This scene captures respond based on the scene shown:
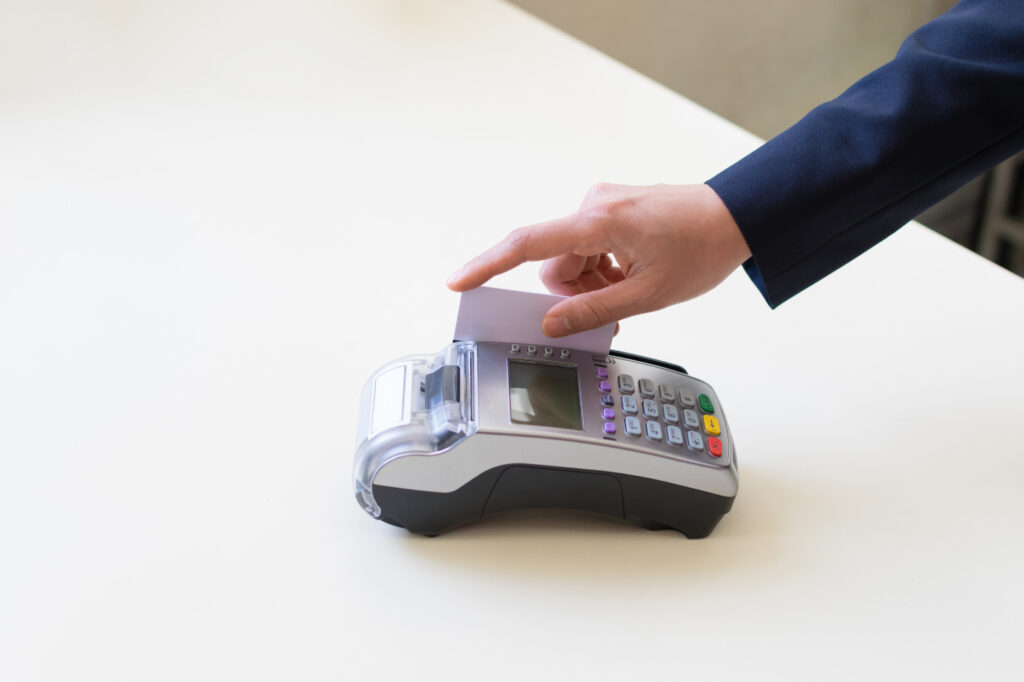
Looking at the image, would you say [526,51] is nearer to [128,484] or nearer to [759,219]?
[759,219]

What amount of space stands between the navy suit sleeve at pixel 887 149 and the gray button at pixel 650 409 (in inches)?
4.5

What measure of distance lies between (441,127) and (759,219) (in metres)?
0.48

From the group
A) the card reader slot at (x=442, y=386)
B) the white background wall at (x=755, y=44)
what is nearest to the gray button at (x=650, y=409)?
the card reader slot at (x=442, y=386)

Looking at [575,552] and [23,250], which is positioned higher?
[23,250]

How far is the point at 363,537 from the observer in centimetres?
52

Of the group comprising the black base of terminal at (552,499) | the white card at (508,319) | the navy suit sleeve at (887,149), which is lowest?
the black base of terminal at (552,499)

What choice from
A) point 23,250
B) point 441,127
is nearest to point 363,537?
point 23,250

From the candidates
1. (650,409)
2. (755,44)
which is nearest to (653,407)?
(650,409)

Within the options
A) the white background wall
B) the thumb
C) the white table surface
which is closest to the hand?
the thumb

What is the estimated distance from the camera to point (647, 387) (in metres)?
0.53

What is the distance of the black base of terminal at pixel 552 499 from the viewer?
491mm

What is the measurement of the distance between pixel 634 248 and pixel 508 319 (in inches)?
3.4

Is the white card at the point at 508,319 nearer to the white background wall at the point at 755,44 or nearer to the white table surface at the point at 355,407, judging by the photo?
the white table surface at the point at 355,407

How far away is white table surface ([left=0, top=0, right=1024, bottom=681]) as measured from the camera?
0.46 metres
